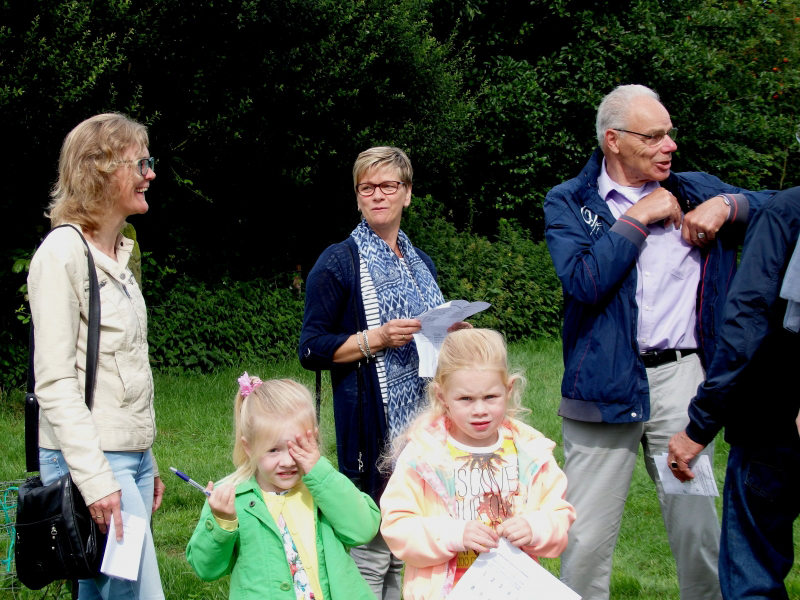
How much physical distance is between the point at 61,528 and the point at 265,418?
723mm

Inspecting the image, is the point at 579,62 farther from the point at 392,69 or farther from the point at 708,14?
the point at 392,69

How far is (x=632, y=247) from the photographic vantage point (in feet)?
10.6

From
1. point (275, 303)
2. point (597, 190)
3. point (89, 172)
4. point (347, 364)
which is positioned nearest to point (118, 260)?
point (89, 172)

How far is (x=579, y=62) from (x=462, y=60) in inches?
91.6

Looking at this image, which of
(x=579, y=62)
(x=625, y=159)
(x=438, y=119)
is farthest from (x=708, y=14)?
(x=625, y=159)

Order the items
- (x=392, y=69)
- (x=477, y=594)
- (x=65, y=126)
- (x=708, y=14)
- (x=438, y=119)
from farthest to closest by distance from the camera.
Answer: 1. (x=708, y=14)
2. (x=438, y=119)
3. (x=392, y=69)
4. (x=65, y=126)
5. (x=477, y=594)

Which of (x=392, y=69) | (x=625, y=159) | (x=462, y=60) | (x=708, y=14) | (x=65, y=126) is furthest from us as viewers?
(x=708, y=14)

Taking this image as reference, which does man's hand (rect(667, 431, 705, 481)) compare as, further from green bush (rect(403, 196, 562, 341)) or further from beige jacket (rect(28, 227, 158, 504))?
green bush (rect(403, 196, 562, 341))

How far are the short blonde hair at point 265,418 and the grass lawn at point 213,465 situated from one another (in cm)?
131

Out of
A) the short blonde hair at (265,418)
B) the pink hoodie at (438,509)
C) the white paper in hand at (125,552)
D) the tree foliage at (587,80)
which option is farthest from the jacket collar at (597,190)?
the tree foliage at (587,80)

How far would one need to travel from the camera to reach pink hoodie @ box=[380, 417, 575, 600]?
259cm

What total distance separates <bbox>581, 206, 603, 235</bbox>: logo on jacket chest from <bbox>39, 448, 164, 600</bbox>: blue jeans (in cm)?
198

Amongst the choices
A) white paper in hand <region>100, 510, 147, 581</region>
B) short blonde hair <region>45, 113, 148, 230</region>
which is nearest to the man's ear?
short blonde hair <region>45, 113, 148, 230</region>

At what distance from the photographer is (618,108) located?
136 inches
